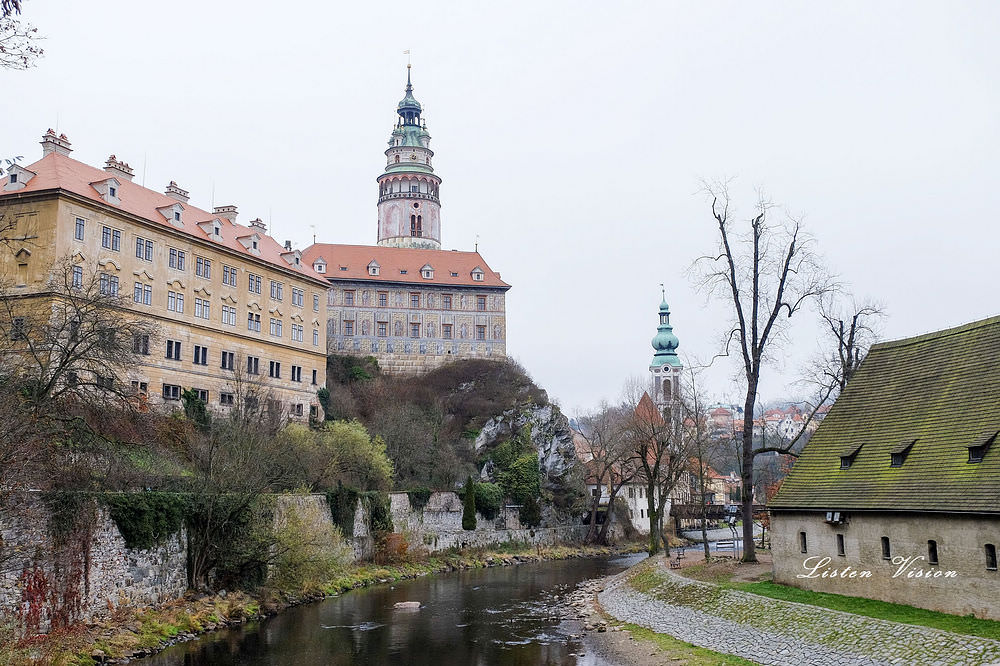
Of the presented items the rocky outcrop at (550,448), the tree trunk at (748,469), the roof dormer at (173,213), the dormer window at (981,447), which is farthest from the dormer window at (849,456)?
the roof dormer at (173,213)

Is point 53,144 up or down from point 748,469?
up

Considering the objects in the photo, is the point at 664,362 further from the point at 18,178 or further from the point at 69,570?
the point at 69,570

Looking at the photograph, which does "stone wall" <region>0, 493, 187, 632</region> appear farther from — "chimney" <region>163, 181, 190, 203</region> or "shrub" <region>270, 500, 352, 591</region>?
"chimney" <region>163, 181, 190, 203</region>

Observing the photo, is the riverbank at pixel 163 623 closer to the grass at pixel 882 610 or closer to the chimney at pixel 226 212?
the grass at pixel 882 610

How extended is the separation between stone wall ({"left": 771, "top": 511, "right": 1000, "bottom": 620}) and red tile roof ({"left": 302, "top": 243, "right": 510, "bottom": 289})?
54.0 meters

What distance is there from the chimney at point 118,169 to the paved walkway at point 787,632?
35.3 m

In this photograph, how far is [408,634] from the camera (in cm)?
2553

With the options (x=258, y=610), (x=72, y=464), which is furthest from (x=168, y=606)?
(x=72, y=464)

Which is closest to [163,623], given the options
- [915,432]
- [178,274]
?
[915,432]

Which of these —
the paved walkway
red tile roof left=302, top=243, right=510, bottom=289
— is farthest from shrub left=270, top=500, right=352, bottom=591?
red tile roof left=302, top=243, right=510, bottom=289

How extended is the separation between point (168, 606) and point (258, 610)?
322 cm

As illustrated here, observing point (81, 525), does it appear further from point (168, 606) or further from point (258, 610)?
point (258, 610)

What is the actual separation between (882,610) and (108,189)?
1521 inches

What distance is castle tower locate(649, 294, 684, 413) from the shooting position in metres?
92.6
